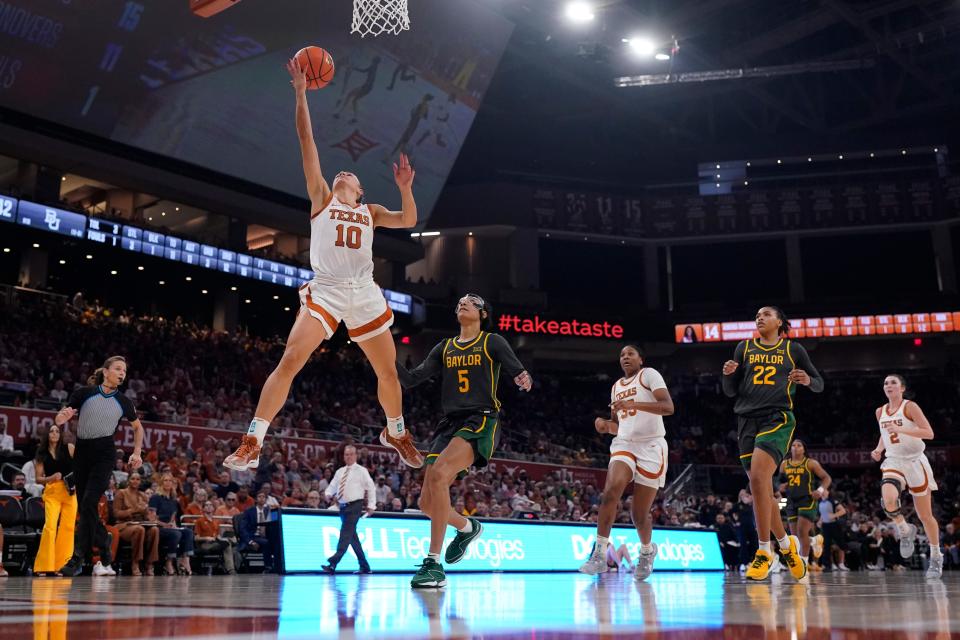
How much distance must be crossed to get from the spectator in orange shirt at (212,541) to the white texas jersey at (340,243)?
7834mm

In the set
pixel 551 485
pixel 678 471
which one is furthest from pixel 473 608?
pixel 678 471

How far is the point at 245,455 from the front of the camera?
596 cm

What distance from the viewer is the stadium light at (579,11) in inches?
1129

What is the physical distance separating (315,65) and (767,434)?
495cm

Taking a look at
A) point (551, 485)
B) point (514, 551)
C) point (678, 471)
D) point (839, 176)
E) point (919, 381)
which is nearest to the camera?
point (514, 551)

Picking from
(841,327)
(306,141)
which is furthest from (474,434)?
(841,327)

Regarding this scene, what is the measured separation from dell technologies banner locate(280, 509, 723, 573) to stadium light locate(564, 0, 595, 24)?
56.2ft

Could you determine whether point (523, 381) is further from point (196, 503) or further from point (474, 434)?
point (196, 503)

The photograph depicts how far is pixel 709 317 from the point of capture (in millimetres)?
38781

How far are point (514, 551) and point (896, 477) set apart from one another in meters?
6.39

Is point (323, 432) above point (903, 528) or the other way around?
above

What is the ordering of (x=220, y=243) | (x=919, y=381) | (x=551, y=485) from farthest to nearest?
(x=919, y=381), (x=220, y=243), (x=551, y=485)

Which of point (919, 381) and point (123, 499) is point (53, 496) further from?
point (919, 381)

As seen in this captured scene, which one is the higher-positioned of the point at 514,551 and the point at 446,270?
the point at 446,270
